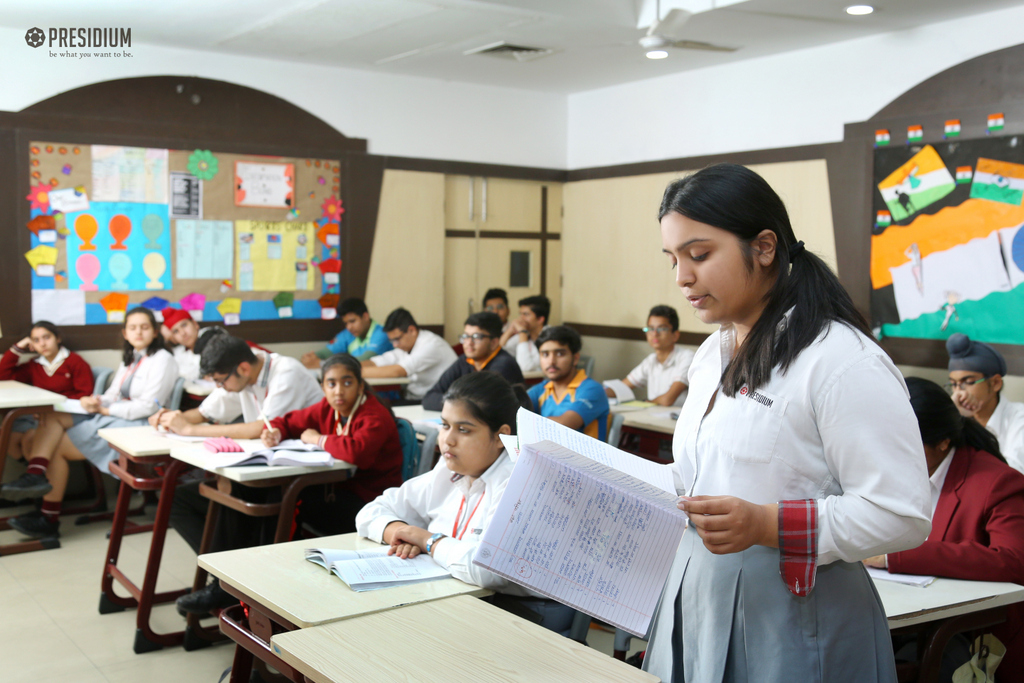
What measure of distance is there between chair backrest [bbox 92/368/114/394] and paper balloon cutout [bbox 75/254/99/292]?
1.78 ft

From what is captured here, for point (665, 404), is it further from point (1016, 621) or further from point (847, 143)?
point (1016, 621)

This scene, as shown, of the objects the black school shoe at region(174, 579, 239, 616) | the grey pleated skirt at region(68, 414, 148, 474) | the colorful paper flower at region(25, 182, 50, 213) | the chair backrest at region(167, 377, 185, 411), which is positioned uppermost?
the colorful paper flower at region(25, 182, 50, 213)

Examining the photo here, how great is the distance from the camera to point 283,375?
392cm

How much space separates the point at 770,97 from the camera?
574 cm

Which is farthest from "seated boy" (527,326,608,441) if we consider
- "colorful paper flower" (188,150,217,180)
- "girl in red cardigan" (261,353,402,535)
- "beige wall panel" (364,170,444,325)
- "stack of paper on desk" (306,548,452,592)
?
"colorful paper flower" (188,150,217,180)

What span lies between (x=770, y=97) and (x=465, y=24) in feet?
7.08

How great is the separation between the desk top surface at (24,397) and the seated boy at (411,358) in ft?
6.18

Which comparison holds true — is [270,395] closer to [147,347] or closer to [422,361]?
[147,347]

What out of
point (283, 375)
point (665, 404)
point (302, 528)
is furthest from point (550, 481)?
point (665, 404)

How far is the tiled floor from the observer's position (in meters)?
3.08

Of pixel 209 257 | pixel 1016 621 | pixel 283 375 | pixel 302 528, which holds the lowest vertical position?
pixel 302 528

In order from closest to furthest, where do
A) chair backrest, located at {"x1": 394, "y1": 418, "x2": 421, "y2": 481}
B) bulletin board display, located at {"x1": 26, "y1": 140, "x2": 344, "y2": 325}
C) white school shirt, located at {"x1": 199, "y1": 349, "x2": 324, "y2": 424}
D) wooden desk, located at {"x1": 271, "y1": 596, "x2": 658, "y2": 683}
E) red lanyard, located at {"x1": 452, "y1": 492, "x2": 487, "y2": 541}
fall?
1. wooden desk, located at {"x1": 271, "y1": 596, "x2": 658, "y2": 683}
2. red lanyard, located at {"x1": 452, "y1": 492, "x2": 487, "y2": 541}
3. chair backrest, located at {"x1": 394, "y1": 418, "x2": 421, "y2": 481}
4. white school shirt, located at {"x1": 199, "y1": 349, "x2": 324, "y2": 424}
5. bulletin board display, located at {"x1": 26, "y1": 140, "x2": 344, "y2": 325}

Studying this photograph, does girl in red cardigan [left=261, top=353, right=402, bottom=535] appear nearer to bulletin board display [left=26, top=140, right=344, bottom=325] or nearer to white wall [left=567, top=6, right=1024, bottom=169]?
bulletin board display [left=26, top=140, right=344, bottom=325]

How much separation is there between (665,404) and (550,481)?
4.02m
